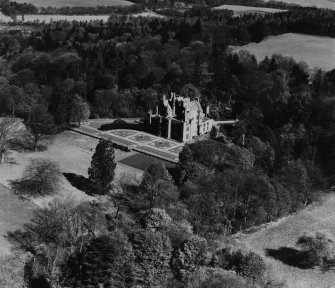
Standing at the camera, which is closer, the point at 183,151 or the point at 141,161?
the point at 183,151

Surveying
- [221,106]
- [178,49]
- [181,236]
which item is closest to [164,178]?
[181,236]

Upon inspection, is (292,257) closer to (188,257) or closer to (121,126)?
(188,257)

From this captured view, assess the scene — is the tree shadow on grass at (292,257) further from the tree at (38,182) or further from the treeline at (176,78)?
the tree at (38,182)

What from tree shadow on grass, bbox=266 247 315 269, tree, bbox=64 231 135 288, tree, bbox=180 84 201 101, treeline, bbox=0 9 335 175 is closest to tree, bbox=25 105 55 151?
treeline, bbox=0 9 335 175

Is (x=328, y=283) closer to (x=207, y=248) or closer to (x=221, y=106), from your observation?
(x=207, y=248)

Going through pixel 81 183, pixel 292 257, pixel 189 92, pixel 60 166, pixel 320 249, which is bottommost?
pixel 292 257

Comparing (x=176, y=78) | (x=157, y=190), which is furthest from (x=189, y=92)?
(x=157, y=190)

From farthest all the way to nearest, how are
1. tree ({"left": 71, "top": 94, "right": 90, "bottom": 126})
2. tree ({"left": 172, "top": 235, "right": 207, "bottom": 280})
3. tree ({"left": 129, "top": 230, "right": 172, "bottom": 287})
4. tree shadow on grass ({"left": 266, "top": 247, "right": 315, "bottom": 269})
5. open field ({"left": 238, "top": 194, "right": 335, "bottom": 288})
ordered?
1. tree ({"left": 71, "top": 94, "right": 90, "bottom": 126})
2. tree shadow on grass ({"left": 266, "top": 247, "right": 315, "bottom": 269})
3. open field ({"left": 238, "top": 194, "right": 335, "bottom": 288})
4. tree ({"left": 172, "top": 235, "right": 207, "bottom": 280})
5. tree ({"left": 129, "top": 230, "right": 172, "bottom": 287})

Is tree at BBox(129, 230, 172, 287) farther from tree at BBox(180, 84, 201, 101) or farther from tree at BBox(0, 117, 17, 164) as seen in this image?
tree at BBox(180, 84, 201, 101)

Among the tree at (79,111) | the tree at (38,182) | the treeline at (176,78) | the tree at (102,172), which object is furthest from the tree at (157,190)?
the tree at (79,111)
